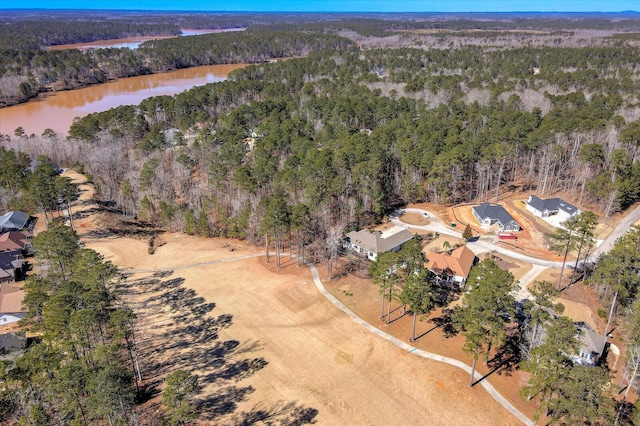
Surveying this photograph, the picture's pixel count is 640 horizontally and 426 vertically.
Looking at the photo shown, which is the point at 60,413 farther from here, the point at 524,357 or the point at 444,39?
the point at 444,39

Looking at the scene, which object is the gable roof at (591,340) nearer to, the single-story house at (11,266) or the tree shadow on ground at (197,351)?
the tree shadow on ground at (197,351)

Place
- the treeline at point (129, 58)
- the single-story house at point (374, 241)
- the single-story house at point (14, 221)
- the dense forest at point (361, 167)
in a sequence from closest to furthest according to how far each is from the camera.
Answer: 1. the dense forest at point (361, 167)
2. the single-story house at point (374, 241)
3. the single-story house at point (14, 221)
4. the treeline at point (129, 58)

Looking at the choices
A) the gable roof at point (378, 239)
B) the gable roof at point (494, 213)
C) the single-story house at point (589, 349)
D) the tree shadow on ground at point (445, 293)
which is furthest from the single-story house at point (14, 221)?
the single-story house at point (589, 349)

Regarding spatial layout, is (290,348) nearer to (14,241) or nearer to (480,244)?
(480,244)

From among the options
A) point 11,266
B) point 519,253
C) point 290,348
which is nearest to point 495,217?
point 519,253

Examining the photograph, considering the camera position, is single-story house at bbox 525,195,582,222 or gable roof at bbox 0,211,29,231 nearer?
gable roof at bbox 0,211,29,231

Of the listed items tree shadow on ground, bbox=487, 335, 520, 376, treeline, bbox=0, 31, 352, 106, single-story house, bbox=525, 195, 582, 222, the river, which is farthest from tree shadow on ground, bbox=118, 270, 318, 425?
treeline, bbox=0, 31, 352, 106

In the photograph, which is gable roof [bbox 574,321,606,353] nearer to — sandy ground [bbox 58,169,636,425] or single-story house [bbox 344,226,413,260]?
sandy ground [bbox 58,169,636,425]
